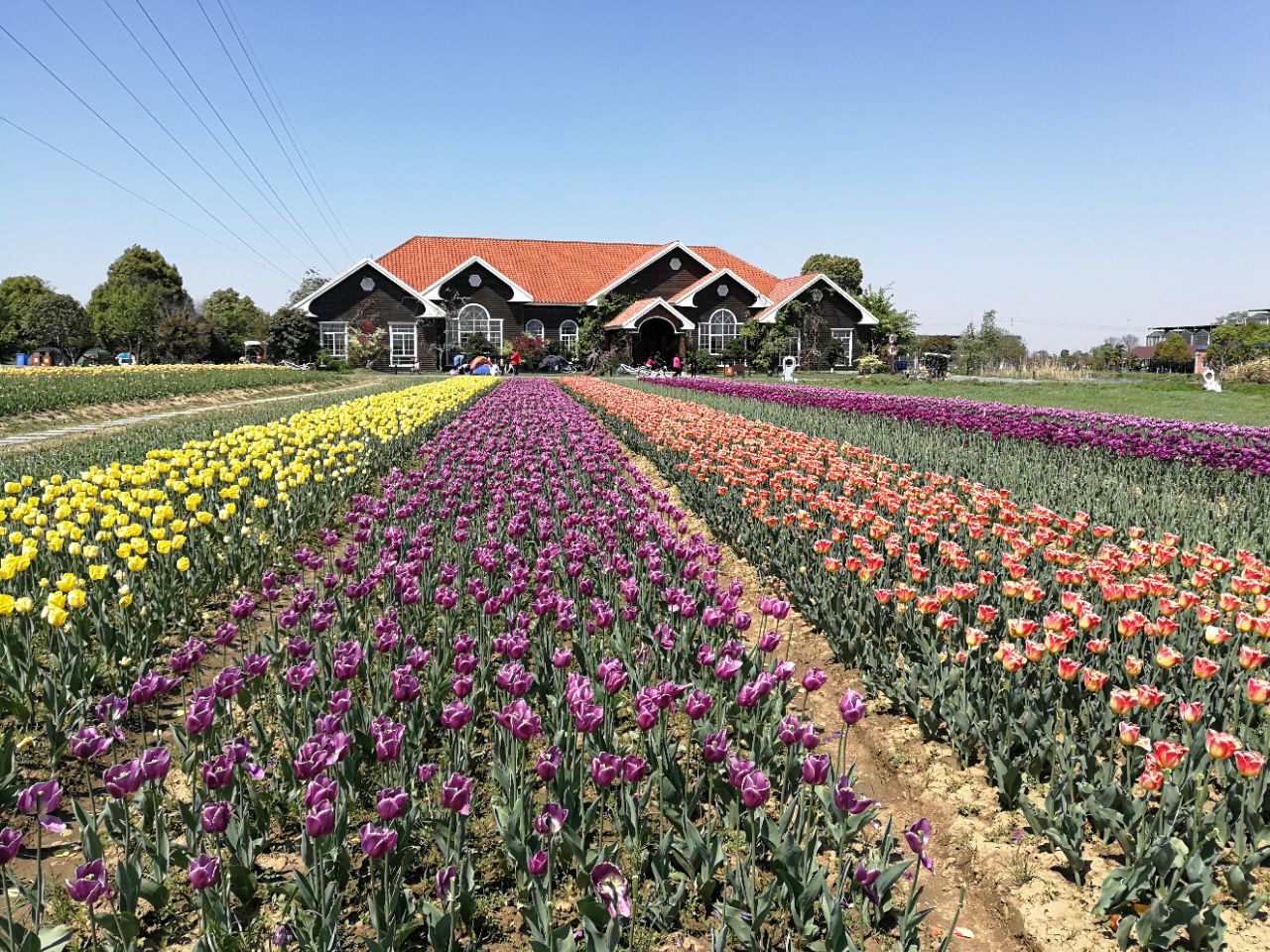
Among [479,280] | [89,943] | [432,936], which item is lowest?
[89,943]

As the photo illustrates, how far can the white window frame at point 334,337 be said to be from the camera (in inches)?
1752

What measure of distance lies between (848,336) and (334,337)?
29.5m

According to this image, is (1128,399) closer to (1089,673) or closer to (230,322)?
(1089,673)

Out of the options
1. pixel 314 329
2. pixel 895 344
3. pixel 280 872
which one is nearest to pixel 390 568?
pixel 280 872

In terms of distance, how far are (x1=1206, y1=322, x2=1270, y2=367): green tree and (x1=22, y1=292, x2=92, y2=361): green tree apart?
87.2 m

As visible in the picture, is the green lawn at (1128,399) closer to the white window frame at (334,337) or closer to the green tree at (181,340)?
the white window frame at (334,337)

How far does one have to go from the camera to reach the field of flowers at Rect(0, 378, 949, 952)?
2484 millimetres

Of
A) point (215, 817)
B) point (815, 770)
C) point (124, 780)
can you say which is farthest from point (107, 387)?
point (815, 770)

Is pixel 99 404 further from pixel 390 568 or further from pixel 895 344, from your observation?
pixel 895 344

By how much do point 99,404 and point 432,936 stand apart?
77.1ft

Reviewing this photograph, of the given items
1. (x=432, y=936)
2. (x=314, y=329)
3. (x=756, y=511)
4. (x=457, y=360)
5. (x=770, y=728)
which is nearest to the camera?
(x=432, y=936)

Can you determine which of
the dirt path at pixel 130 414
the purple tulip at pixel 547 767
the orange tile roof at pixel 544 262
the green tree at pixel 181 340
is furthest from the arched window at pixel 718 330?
the purple tulip at pixel 547 767

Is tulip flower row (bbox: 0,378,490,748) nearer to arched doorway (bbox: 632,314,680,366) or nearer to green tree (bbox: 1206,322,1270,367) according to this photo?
arched doorway (bbox: 632,314,680,366)

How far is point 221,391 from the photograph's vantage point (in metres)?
28.8
